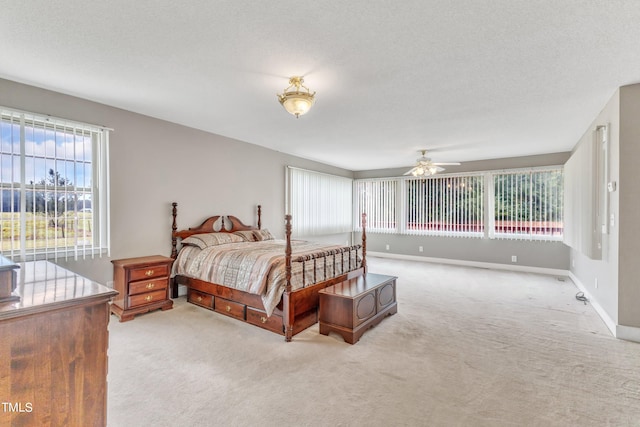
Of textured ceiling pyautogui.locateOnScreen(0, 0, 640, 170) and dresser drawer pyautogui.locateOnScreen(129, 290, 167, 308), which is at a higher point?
textured ceiling pyautogui.locateOnScreen(0, 0, 640, 170)

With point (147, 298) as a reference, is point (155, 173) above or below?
above

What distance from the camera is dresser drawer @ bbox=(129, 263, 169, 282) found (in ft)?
11.5

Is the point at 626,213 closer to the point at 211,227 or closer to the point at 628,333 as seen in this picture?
the point at 628,333

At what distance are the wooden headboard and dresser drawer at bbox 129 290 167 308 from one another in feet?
2.33

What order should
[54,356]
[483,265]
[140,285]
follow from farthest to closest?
[483,265], [140,285], [54,356]

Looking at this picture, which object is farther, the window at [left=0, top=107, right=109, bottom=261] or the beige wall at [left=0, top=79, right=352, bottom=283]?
the beige wall at [left=0, top=79, right=352, bottom=283]

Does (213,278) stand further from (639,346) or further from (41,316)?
(639,346)

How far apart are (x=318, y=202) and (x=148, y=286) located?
4371mm

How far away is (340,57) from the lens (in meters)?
2.40

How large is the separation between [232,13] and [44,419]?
233 centimetres

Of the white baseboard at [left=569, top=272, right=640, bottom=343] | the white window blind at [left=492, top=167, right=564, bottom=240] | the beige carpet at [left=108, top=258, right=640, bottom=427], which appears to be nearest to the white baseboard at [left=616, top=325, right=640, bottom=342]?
the white baseboard at [left=569, top=272, right=640, bottom=343]

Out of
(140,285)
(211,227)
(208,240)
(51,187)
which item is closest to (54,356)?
(140,285)

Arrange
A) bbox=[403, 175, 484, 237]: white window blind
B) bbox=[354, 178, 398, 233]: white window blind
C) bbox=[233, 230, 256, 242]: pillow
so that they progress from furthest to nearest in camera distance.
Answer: bbox=[354, 178, 398, 233]: white window blind < bbox=[403, 175, 484, 237]: white window blind < bbox=[233, 230, 256, 242]: pillow

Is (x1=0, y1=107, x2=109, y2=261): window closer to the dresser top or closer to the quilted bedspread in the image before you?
the quilted bedspread
